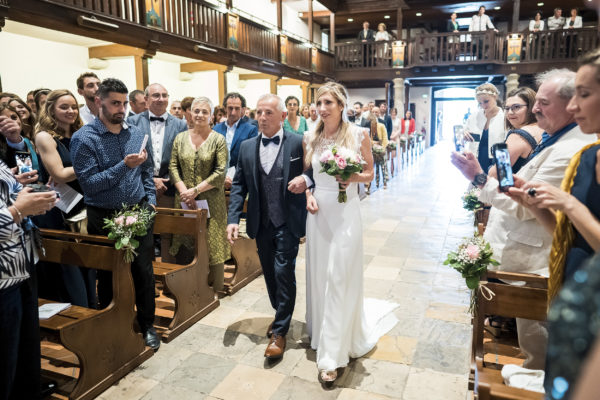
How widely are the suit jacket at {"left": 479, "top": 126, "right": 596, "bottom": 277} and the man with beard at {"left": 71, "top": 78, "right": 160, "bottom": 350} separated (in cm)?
223

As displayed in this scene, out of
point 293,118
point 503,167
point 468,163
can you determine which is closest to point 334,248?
point 468,163

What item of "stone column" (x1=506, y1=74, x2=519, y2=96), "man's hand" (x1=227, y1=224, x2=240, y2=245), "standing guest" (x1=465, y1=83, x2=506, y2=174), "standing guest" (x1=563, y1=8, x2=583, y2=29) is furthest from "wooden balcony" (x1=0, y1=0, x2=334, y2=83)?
"standing guest" (x1=563, y1=8, x2=583, y2=29)

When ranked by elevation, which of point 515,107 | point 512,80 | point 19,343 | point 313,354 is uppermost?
point 512,80

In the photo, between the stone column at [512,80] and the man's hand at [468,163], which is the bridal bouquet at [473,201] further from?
the stone column at [512,80]

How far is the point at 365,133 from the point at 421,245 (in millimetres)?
3359

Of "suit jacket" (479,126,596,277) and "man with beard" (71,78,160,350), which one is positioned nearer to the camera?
"suit jacket" (479,126,596,277)

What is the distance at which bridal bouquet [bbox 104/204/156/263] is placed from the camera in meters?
2.72

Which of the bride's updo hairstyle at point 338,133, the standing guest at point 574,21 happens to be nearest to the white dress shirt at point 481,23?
the standing guest at point 574,21

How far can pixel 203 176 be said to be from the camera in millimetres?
3924

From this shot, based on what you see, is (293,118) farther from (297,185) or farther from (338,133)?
(297,185)

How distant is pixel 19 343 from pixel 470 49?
690 inches

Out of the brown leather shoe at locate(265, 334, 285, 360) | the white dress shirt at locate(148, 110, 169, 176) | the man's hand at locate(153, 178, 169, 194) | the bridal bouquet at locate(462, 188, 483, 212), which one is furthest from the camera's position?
the bridal bouquet at locate(462, 188, 483, 212)

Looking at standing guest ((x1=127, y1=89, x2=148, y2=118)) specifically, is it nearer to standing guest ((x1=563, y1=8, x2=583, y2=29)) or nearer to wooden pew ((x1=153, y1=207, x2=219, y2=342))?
wooden pew ((x1=153, y1=207, x2=219, y2=342))

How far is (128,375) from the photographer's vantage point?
284cm
